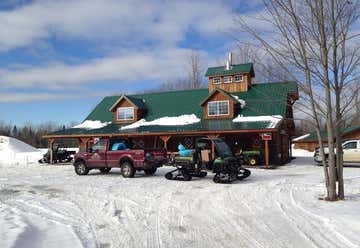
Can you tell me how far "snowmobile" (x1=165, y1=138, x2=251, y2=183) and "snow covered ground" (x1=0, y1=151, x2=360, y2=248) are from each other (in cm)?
144

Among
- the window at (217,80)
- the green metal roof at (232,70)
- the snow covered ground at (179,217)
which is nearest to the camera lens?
the snow covered ground at (179,217)

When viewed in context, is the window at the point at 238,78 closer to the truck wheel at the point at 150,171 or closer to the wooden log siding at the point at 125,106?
the wooden log siding at the point at 125,106

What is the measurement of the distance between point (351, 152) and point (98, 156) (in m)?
15.7

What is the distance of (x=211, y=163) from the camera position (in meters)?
14.7

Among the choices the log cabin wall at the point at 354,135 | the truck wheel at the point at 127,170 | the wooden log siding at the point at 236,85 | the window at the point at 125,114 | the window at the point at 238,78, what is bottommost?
the truck wheel at the point at 127,170

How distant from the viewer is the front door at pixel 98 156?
17.4 meters

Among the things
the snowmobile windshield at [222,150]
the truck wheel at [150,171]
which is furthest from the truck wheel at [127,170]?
the snowmobile windshield at [222,150]

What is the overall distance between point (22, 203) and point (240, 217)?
20.4ft

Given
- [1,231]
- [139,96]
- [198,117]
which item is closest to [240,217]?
[1,231]

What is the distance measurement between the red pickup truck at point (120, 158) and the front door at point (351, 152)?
12407 mm

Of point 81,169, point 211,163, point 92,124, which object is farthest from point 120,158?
point 92,124

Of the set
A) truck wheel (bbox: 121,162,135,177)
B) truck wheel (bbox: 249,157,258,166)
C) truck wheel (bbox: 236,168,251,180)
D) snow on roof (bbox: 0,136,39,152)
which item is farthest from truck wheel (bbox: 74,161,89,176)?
snow on roof (bbox: 0,136,39,152)

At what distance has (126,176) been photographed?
53.8ft

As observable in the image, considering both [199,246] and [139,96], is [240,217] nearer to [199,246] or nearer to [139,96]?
[199,246]
